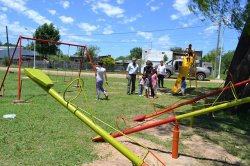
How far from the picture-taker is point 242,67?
992 cm

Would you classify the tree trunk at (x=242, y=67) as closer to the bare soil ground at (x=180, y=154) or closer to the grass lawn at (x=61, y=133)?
the grass lawn at (x=61, y=133)

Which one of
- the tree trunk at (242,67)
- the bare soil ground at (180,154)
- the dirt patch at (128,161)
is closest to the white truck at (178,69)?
the tree trunk at (242,67)

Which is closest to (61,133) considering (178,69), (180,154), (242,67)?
(180,154)

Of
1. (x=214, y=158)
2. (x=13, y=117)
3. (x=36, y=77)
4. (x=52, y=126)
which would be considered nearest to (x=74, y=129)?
(x=52, y=126)

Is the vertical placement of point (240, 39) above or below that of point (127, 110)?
above

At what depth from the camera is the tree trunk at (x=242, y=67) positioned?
982cm

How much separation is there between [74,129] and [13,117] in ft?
6.29

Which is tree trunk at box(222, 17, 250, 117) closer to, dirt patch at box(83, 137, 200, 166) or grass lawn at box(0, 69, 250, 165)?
grass lawn at box(0, 69, 250, 165)

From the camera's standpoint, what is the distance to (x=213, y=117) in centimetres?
966

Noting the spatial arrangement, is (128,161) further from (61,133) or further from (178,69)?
(178,69)

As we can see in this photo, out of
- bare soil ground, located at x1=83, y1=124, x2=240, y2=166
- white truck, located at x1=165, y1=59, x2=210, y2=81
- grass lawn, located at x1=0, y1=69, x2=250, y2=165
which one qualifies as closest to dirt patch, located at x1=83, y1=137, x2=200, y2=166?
bare soil ground, located at x1=83, y1=124, x2=240, y2=166

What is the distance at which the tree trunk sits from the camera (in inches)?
387

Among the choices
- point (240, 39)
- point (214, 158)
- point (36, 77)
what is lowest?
point (214, 158)

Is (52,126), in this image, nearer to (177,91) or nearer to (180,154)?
(180,154)
